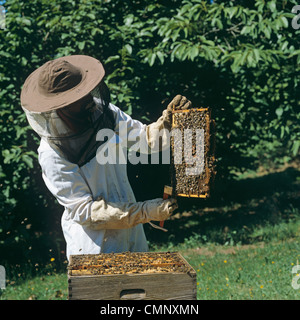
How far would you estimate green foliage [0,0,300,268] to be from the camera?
5.12 meters

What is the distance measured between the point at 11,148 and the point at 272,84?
3.50m

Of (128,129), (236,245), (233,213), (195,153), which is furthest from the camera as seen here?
(233,213)

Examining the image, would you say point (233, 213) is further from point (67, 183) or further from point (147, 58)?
point (67, 183)

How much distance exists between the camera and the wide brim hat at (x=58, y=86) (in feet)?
8.15

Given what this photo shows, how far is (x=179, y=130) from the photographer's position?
2.56m

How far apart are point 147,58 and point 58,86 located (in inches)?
112

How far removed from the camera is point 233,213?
25.9 ft

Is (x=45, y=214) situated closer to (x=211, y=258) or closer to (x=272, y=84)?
(x=211, y=258)

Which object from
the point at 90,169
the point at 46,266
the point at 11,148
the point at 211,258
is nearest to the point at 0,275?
the point at 46,266
